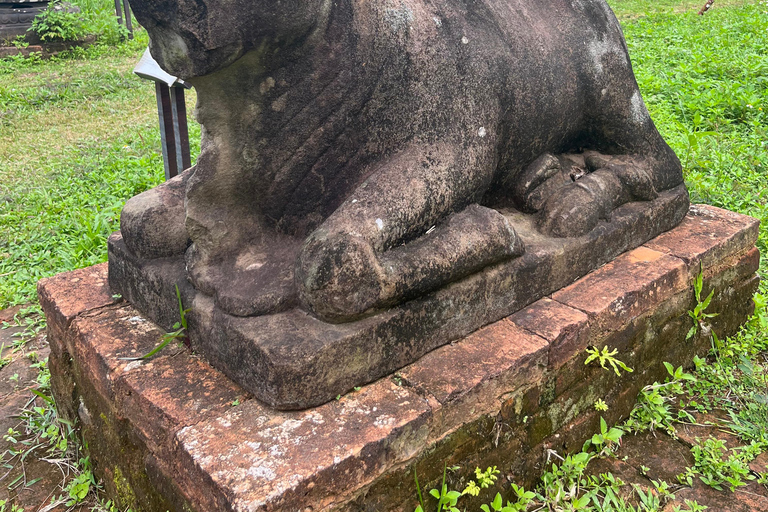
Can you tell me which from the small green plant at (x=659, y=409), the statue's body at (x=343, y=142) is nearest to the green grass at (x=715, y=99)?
the small green plant at (x=659, y=409)

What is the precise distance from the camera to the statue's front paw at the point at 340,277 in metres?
1.76

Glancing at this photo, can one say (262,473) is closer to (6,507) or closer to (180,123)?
(6,507)

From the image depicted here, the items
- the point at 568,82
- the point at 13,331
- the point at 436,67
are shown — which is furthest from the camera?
the point at 13,331

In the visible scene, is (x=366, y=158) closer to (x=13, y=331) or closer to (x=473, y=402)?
(x=473, y=402)

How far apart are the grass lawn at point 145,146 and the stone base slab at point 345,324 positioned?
0.74 meters

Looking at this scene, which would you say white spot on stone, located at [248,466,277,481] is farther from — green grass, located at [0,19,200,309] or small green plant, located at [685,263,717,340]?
green grass, located at [0,19,200,309]

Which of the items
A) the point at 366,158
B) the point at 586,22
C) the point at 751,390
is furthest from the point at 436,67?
the point at 751,390

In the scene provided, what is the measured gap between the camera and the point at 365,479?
1.69 m

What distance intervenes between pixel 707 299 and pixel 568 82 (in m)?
1.09

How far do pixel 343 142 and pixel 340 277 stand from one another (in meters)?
0.43

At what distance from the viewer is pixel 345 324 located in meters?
1.84

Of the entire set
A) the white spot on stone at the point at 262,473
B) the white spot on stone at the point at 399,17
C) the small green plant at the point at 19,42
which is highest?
the white spot on stone at the point at 399,17

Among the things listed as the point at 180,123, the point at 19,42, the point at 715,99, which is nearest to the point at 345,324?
the point at 180,123

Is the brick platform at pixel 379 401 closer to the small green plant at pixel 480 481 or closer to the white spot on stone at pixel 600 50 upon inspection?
the small green plant at pixel 480 481
